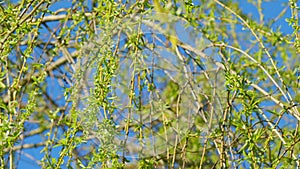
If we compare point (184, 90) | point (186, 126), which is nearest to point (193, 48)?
point (184, 90)

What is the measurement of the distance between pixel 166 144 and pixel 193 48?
0.37 m

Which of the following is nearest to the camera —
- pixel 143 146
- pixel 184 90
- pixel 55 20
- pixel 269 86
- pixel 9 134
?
pixel 9 134

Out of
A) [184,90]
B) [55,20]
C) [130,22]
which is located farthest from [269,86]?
[130,22]

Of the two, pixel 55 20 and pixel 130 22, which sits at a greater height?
pixel 55 20

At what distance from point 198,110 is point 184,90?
11 centimetres

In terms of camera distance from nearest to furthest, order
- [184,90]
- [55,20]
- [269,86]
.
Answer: [184,90] < [55,20] < [269,86]

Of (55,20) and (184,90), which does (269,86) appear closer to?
(55,20)

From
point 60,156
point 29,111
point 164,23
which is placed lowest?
point 60,156

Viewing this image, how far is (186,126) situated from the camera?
1688 mm

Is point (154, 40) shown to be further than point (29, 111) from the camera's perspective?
Yes

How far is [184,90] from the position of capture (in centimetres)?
180

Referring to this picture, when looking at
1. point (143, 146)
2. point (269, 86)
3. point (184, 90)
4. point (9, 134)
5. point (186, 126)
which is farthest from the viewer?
point (269, 86)

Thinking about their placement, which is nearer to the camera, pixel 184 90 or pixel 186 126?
pixel 186 126

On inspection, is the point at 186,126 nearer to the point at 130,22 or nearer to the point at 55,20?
the point at 130,22
